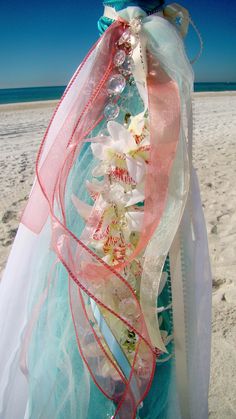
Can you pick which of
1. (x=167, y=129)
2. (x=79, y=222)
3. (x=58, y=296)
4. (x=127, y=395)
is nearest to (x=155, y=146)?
(x=167, y=129)

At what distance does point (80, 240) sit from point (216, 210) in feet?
6.66

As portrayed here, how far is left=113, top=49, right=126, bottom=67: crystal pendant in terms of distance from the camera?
0.79 m

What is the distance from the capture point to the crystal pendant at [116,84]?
80 centimetres

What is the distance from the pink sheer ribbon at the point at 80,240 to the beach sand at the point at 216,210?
625 millimetres

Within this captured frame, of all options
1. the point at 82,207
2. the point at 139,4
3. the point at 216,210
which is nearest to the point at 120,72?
the point at 139,4

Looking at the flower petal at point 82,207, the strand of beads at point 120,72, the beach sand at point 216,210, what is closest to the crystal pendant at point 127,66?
the strand of beads at point 120,72

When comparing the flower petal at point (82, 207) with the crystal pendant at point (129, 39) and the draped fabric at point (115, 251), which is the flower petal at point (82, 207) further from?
the crystal pendant at point (129, 39)

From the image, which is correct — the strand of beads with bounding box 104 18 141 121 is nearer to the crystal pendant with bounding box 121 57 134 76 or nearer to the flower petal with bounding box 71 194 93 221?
the crystal pendant with bounding box 121 57 134 76

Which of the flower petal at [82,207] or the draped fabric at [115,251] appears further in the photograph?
the flower petal at [82,207]

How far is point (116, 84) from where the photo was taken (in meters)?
0.81

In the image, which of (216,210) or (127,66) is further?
(216,210)

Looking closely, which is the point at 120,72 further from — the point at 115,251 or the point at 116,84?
the point at 115,251

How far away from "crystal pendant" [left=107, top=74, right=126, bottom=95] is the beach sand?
3.63 feet

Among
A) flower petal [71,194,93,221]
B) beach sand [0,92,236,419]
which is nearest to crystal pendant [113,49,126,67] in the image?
flower petal [71,194,93,221]
